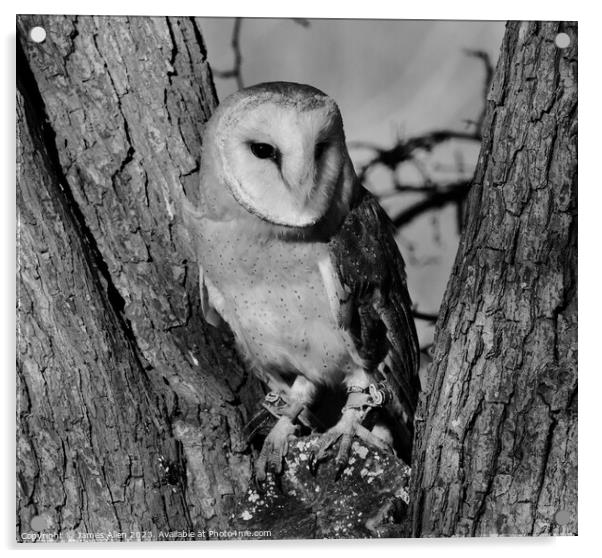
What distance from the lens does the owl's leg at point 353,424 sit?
1.74 metres

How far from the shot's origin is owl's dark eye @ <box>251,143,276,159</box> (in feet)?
5.23

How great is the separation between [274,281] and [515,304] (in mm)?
476

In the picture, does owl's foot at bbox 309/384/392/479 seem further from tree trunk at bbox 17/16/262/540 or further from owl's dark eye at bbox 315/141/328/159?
owl's dark eye at bbox 315/141/328/159

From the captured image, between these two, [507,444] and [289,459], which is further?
[289,459]

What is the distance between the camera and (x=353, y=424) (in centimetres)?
175

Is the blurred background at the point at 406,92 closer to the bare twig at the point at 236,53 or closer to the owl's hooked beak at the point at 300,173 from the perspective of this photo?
the bare twig at the point at 236,53

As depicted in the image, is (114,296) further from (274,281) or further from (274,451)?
(274,451)

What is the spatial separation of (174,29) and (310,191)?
1.42ft

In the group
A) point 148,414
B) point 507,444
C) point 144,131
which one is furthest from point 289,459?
point 144,131

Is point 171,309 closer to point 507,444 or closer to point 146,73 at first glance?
point 146,73

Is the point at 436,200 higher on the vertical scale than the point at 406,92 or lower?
lower

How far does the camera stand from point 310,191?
162 centimetres

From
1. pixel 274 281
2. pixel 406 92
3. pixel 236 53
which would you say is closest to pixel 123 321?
pixel 274 281

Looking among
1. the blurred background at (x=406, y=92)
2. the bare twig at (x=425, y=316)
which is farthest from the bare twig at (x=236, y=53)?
the bare twig at (x=425, y=316)
